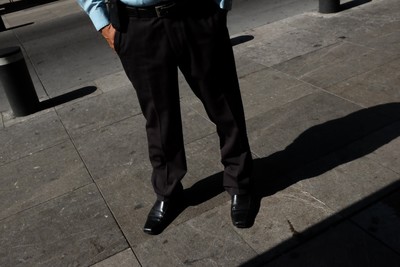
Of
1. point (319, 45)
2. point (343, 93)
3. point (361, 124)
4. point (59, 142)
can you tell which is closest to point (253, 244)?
point (361, 124)

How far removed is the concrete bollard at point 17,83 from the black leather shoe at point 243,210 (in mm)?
3603

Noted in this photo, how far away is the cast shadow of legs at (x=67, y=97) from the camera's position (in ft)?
19.7

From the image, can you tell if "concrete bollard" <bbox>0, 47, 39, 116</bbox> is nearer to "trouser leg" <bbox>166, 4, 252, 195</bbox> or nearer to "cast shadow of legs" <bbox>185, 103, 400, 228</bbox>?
"cast shadow of legs" <bbox>185, 103, 400, 228</bbox>

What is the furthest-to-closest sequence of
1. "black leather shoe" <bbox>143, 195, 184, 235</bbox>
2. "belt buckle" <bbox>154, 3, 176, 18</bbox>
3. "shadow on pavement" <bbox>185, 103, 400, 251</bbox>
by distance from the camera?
"shadow on pavement" <bbox>185, 103, 400, 251</bbox>
"black leather shoe" <bbox>143, 195, 184, 235</bbox>
"belt buckle" <bbox>154, 3, 176, 18</bbox>

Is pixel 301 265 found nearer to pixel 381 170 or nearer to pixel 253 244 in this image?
pixel 253 244

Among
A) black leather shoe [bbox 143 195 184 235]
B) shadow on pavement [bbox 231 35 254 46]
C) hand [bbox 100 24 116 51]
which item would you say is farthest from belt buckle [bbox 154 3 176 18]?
shadow on pavement [bbox 231 35 254 46]

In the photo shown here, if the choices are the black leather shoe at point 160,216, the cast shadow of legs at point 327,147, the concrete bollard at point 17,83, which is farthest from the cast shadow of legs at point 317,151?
the concrete bollard at point 17,83

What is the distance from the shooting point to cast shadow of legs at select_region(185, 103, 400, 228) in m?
3.46

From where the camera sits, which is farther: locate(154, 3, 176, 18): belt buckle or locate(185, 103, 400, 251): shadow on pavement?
locate(185, 103, 400, 251): shadow on pavement

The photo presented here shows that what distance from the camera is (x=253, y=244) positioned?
2.88 metres

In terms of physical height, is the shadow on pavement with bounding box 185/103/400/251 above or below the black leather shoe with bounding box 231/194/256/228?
below

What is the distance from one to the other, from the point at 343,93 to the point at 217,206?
7.12 feet

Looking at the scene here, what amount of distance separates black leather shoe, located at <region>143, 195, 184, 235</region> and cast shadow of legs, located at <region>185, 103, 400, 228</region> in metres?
0.18

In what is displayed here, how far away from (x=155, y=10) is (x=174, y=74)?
16.8 inches
